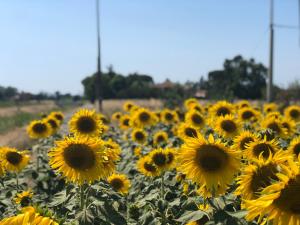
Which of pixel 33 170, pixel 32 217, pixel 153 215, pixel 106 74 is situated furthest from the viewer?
pixel 106 74

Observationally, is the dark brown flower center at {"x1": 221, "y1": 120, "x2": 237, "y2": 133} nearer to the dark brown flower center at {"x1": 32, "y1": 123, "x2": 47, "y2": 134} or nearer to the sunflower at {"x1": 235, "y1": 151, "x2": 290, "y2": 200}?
the sunflower at {"x1": 235, "y1": 151, "x2": 290, "y2": 200}

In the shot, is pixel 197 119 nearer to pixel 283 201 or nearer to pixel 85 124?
pixel 85 124

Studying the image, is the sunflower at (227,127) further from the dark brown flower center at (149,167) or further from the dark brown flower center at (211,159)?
the dark brown flower center at (211,159)

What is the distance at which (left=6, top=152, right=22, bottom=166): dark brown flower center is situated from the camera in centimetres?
590

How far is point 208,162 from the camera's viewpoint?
11.9ft

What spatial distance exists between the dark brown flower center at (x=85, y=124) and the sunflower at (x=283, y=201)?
3475 millimetres

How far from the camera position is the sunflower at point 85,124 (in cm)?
555

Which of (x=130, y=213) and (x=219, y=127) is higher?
(x=219, y=127)

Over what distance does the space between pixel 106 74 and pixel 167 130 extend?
195 feet

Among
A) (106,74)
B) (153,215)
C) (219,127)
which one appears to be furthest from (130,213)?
(106,74)

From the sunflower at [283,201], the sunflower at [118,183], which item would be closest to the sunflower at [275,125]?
the sunflower at [118,183]

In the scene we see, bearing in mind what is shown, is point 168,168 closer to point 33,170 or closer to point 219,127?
point 219,127

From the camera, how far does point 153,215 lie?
439 centimetres

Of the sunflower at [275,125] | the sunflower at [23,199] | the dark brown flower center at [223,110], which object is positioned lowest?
the sunflower at [23,199]
